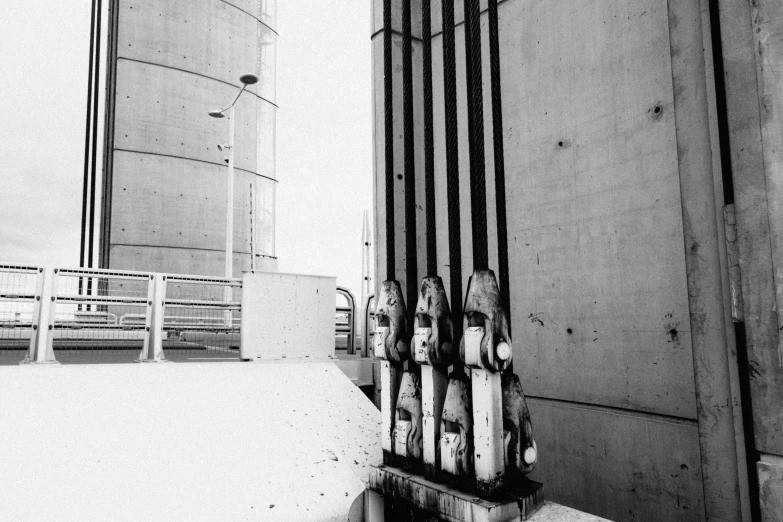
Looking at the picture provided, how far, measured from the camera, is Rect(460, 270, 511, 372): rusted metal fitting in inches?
112

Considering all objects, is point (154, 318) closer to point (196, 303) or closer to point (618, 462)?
point (196, 303)

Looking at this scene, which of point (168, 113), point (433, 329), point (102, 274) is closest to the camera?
point (433, 329)

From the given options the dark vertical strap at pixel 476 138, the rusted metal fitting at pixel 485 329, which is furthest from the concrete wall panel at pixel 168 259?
the rusted metal fitting at pixel 485 329

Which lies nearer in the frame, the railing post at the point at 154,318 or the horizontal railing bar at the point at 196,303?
the railing post at the point at 154,318

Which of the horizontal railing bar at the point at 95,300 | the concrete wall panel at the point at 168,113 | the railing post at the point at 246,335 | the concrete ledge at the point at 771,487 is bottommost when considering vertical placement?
the concrete ledge at the point at 771,487

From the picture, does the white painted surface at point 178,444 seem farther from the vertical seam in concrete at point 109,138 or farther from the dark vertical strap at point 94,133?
the dark vertical strap at point 94,133

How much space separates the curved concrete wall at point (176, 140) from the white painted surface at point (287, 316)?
15266mm

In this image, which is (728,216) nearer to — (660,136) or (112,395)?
(660,136)

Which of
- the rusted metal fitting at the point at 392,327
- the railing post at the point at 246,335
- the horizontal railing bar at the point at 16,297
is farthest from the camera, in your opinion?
the railing post at the point at 246,335

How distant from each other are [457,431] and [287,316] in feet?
14.9

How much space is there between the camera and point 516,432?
2949 mm

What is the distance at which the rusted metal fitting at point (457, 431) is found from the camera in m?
3.02

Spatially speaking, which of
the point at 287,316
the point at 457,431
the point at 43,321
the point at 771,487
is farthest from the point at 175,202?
the point at 771,487

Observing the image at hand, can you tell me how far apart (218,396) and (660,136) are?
434cm
